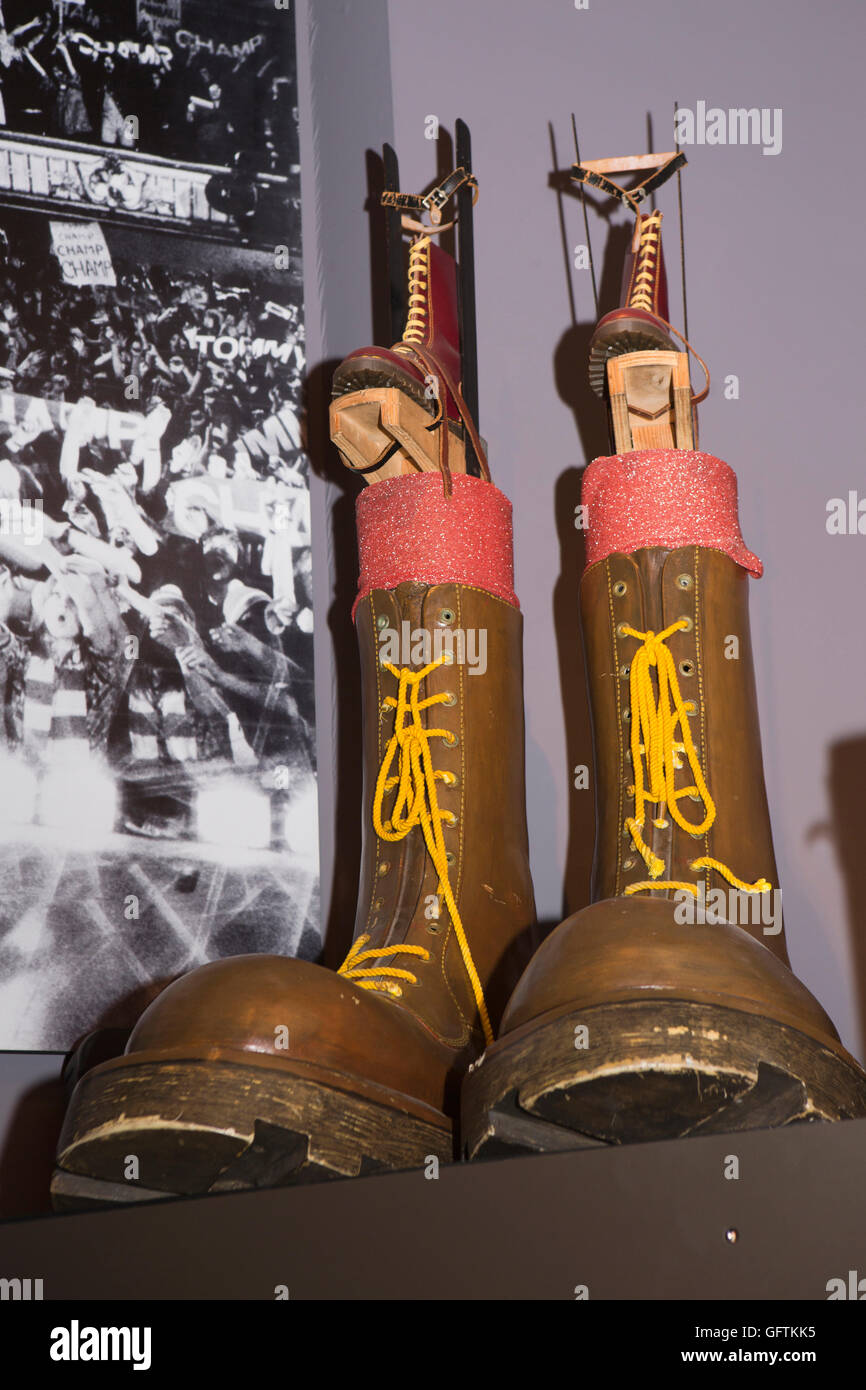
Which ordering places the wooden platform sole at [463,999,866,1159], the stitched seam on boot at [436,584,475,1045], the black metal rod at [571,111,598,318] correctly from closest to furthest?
the wooden platform sole at [463,999,866,1159]
the stitched seam on boot at [436,584,475,1045]
the black metal rod at [571,111,598,318]

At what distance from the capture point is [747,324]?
4.49 ft

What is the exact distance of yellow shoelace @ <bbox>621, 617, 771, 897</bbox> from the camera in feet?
3.24

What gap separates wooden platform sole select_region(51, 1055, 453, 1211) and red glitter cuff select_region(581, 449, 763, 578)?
553mm

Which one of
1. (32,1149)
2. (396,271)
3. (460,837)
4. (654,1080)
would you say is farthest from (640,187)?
(32,1149)

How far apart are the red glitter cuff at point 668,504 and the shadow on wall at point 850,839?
0.18 metres

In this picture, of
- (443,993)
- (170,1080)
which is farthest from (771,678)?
(170,1080)

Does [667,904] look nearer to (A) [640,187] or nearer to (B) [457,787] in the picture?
(B) [457,787]

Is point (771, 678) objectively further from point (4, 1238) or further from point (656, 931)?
point (4, 1238)

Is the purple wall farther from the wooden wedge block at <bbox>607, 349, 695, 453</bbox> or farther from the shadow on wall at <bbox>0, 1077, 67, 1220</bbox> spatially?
the shadow on wall at <bbox>0, 1077, 67, 1220</bbox>

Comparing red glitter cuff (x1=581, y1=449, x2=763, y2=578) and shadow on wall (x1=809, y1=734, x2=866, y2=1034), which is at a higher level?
red glitter cuff (x1=581, y1=449, x2=763, y2=578)

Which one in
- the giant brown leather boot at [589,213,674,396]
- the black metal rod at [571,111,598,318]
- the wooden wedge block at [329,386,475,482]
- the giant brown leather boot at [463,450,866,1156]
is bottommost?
the giant brown leather boot at [463,450,866,1156]

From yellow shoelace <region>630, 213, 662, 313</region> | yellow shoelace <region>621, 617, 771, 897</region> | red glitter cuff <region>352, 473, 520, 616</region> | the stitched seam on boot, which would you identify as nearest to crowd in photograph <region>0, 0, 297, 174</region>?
yellow shoelace <region>630, 213, 662, 313</region>

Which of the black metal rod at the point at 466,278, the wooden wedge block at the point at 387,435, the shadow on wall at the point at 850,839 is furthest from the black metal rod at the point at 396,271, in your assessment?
the shadow on wall at the point at 850,839

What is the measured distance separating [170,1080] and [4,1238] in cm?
11
